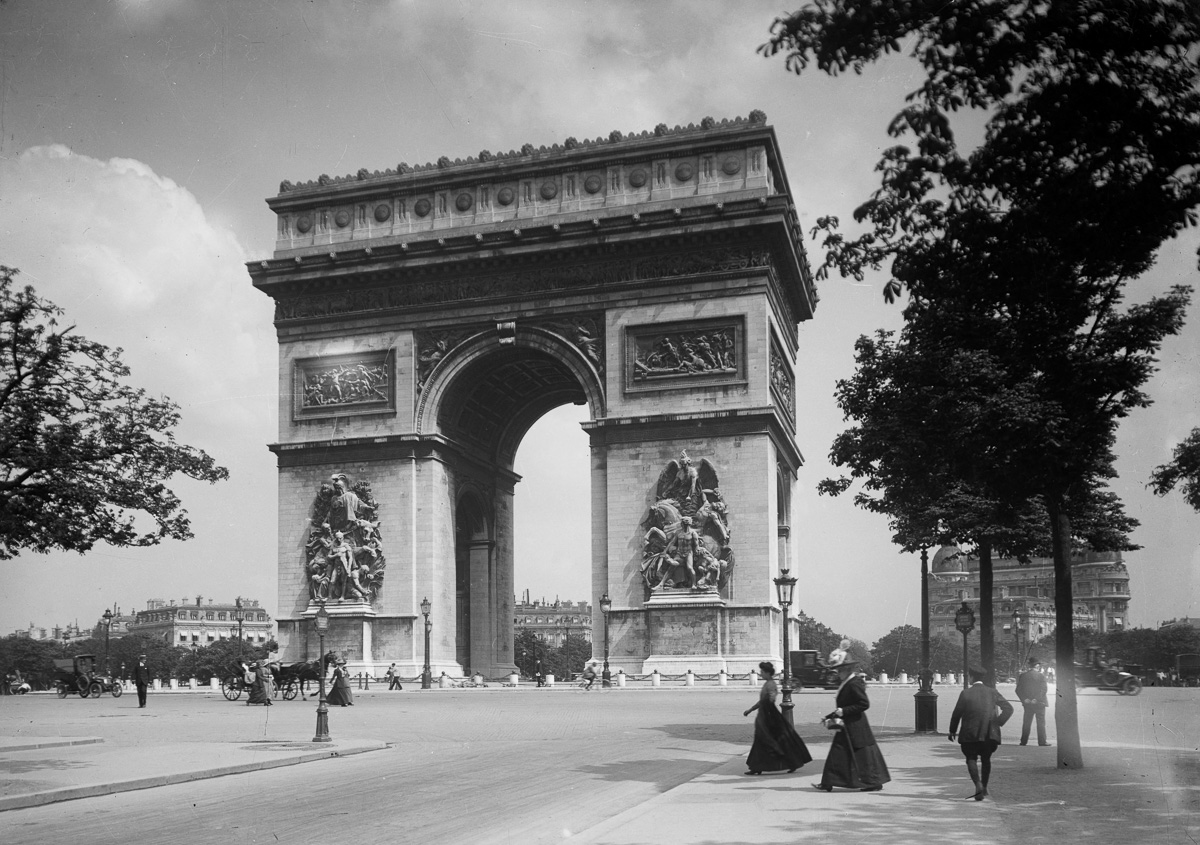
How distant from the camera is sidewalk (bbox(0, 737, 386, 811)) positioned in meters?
15.4

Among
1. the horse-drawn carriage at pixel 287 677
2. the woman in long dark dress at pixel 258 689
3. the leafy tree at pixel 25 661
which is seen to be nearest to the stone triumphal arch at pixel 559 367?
the horse-drawn carriage at pixel 287 677

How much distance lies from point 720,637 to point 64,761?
86.7 feet

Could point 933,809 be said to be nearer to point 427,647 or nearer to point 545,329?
point 427,647

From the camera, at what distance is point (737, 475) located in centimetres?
4359

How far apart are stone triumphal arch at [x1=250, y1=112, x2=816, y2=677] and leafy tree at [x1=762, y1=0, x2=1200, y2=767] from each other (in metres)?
26.0

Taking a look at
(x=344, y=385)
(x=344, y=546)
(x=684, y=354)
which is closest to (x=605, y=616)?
(x=684, y=354)

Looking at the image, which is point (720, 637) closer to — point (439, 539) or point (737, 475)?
point (737, 475)

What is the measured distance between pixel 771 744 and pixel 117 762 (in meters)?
9.34

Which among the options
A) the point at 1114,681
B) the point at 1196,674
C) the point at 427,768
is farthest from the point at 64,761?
the point at 1196,674

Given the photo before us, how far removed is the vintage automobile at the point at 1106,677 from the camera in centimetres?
4738

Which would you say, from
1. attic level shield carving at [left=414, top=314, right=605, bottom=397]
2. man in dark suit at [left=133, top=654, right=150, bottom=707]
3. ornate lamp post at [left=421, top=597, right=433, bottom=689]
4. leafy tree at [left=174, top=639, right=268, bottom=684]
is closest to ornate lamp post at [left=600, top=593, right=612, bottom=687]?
ornate lamp post at [left=421, top=597, right=433, bottom=689]

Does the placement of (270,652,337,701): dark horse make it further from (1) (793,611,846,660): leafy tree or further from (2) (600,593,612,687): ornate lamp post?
(1) (793,611,846,660): leafy tree

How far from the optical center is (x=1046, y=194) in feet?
38.6

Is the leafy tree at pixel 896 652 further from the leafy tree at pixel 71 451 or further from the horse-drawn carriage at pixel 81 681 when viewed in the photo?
the leafy tree at pixel 71 451
